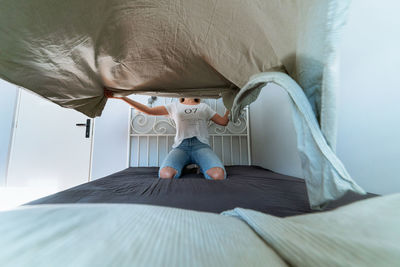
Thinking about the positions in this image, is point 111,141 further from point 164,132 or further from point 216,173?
point 216,173

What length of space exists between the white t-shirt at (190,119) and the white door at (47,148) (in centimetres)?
116

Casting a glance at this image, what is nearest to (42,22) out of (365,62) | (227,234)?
(227,234)

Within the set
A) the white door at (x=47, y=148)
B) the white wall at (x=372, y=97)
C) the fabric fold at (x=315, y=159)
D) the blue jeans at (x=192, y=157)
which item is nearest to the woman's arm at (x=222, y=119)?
the blue jeans at (x=192, y=157)

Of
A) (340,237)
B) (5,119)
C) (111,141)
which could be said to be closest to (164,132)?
(111,141)

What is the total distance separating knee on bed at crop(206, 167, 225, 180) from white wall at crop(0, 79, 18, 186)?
250 centimetres

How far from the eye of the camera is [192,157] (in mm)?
1273

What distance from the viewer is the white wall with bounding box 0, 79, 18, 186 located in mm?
1770

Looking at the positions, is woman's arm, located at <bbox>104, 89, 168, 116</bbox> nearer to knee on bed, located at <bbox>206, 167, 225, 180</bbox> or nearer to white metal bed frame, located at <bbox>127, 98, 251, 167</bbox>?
white metal bed frame, located at <bbox>127, 98, 251, 167</bbox>

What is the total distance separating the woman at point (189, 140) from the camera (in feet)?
3.54

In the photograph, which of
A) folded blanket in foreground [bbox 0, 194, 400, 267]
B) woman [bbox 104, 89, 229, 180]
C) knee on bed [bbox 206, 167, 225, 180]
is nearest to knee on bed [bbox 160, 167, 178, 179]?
woman [bbox 104, 89, 229, 180]

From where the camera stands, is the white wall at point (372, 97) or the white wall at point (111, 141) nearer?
the white wall at point (372, 97)

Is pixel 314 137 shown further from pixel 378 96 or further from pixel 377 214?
pixel 378 96

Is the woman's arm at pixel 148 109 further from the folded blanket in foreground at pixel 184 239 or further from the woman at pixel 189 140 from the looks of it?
the folded blanket in foreground at pixel 184 239

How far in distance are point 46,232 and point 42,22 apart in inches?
21.5
